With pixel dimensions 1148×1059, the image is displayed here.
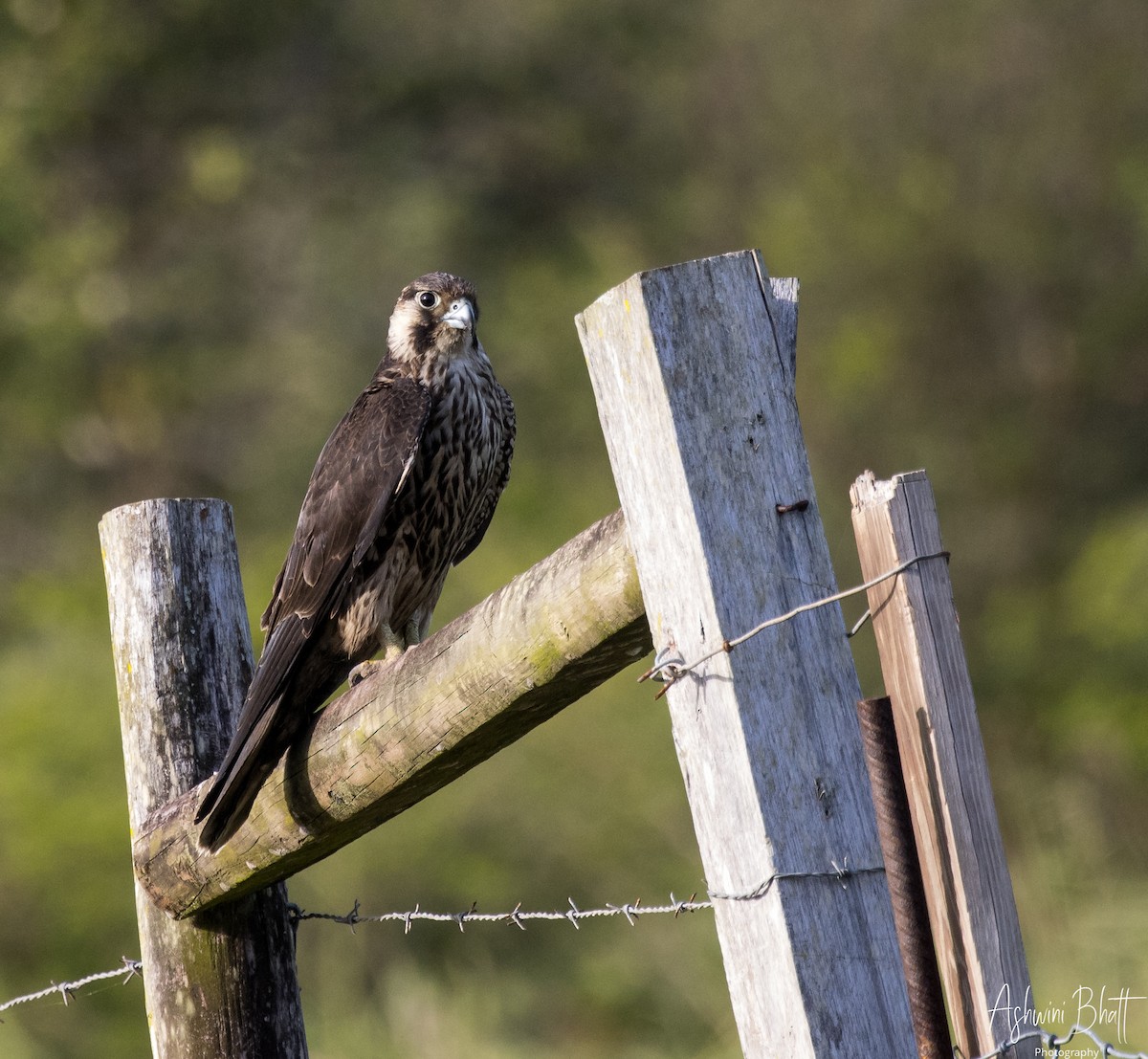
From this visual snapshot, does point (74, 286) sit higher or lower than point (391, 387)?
higher

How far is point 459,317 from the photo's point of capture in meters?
3.21

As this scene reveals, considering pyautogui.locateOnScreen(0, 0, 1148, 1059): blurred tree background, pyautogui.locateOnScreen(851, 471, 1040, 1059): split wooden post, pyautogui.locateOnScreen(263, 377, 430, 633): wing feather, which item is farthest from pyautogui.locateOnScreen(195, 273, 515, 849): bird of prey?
pyautogui.locateOnScreen(0, 0, 1148, 1059): blurred tree background

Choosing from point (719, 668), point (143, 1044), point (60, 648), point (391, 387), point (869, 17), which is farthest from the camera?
point (869, 17)

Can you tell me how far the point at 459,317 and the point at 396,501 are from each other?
0.58m

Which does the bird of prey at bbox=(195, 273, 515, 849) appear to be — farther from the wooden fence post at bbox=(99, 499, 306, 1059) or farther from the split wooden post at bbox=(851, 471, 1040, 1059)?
the split wooden post at bbox=(851, 471, 1040, 1059)

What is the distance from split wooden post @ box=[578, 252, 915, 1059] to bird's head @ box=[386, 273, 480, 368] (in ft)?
6.04

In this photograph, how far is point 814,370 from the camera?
38.8 feet

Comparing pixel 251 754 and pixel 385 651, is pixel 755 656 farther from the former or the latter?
pixel 385 651

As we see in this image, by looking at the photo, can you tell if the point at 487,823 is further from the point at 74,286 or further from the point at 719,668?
the point at 719,668

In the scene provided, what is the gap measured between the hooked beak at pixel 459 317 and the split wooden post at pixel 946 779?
1982mm

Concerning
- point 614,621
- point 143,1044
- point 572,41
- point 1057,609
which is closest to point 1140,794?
point 1057,609

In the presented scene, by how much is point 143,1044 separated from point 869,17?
970 centimetres

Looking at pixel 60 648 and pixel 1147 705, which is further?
pixel 1147 705

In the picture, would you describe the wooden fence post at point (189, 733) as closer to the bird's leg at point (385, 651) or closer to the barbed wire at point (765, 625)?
the bird's leg at point (385, 651)
